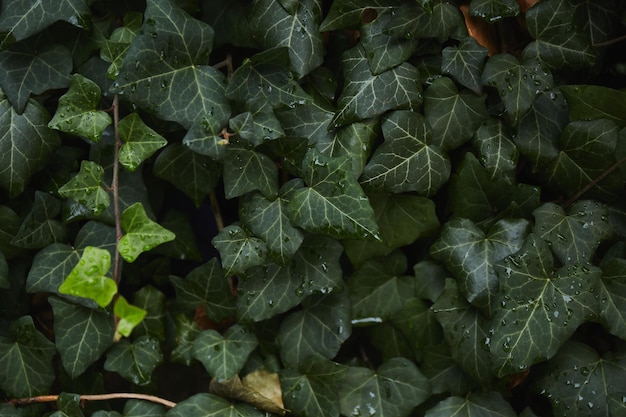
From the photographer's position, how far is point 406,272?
1.43m

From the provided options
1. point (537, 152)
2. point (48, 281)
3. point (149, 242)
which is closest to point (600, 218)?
point (537, 152)

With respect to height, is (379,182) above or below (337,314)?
above

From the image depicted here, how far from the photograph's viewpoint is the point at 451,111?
1.23m

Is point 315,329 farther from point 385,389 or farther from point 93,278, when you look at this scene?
point 93,278

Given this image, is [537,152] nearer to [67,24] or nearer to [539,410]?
[539,410]

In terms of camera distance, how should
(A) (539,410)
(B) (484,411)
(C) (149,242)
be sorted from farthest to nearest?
1. (A) (539,410)
2. (B) (484,411)
3. (C) (149,242)

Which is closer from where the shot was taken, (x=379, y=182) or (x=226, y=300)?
(x=379, y=182)

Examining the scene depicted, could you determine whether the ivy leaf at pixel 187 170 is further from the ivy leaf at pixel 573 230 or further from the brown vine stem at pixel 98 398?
the ivy leaf at pixel 573 230

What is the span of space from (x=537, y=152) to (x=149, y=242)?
0.71m

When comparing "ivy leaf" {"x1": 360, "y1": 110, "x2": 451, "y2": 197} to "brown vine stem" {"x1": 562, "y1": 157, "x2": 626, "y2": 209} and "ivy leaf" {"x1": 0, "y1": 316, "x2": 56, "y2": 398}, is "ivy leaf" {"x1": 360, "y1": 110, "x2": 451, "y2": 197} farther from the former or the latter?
"ivy leaf" {"x1": 0, "y1": 316, "x2": 56, "y2": 398}

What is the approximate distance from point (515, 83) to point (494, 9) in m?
0.14

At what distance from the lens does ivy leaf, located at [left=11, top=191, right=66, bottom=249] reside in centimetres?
125

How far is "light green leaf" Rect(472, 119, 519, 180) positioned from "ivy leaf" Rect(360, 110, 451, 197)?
0.21 ft

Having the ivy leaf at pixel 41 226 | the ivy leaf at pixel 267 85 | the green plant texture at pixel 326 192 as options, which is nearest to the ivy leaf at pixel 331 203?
the green plant texture at pixel 326 192
